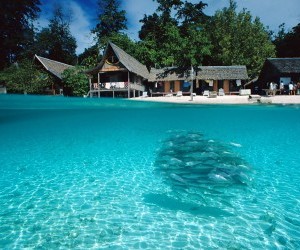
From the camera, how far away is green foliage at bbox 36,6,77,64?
48.6m

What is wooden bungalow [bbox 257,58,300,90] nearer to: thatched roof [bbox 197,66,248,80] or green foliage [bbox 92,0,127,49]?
thatched roof [bbox 197,66,248,80]

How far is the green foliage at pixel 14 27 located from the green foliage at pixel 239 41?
28.4m

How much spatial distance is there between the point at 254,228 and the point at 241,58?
35.6 metres

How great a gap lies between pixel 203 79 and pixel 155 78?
19.5 feet

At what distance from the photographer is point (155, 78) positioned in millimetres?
33000

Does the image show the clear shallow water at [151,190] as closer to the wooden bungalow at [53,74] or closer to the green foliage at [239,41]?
the wooden bungalow at [53,74]

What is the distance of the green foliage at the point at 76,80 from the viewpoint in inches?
1241

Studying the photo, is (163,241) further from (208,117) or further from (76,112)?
(76,112)

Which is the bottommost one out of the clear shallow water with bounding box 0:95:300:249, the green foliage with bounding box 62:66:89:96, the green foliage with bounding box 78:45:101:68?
the clear shallow water with bounding box 0:95:300:249

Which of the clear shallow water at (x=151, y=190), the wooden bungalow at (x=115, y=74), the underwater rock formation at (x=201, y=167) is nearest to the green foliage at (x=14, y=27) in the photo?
the wooden bungalow at (x=115, y=74)

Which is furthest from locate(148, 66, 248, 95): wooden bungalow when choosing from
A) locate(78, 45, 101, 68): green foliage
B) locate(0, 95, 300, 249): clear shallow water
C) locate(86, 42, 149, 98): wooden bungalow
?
locate(0, 95, 300, 249): clear shallow water

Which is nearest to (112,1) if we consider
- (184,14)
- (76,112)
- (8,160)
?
(184,14)

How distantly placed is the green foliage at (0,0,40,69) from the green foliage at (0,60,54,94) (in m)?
8.78

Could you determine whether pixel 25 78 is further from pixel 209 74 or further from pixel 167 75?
pixel 209 74
